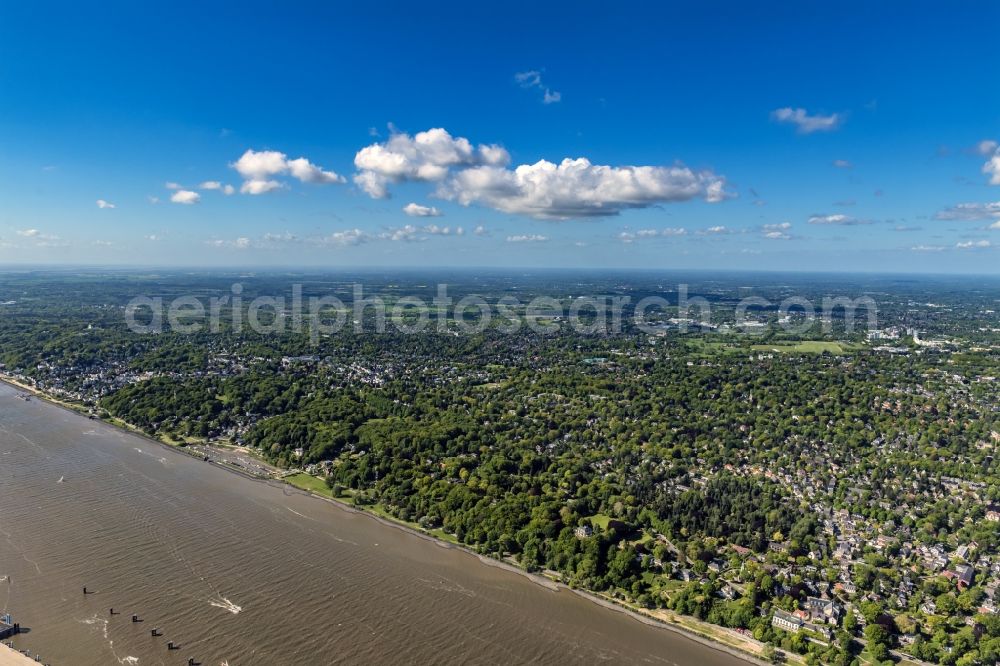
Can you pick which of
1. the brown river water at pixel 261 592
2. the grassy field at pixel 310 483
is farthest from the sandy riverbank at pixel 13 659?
the grassy field at pixel 310 483

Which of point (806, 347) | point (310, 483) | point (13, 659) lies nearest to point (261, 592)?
point (13, 659)

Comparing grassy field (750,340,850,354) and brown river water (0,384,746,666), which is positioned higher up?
grassy field (750,340,850,354)

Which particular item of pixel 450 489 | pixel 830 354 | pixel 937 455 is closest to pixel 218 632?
pixel 450 489

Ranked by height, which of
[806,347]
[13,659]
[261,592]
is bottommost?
[261,592]

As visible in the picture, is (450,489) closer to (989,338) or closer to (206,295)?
(989,338)

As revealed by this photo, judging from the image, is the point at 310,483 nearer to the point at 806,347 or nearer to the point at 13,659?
the point at 13,659

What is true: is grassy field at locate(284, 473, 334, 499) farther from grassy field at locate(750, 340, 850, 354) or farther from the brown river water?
grassy field at locate(750, 340, 850, 354)

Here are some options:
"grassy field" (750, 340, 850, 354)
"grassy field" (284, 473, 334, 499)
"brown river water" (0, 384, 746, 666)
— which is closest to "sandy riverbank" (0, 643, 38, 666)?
"brown river water" (0, 384, 746, 666)

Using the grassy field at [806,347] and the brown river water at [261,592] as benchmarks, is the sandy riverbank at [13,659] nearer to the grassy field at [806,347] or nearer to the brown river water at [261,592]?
the brown river water at [261,592]
